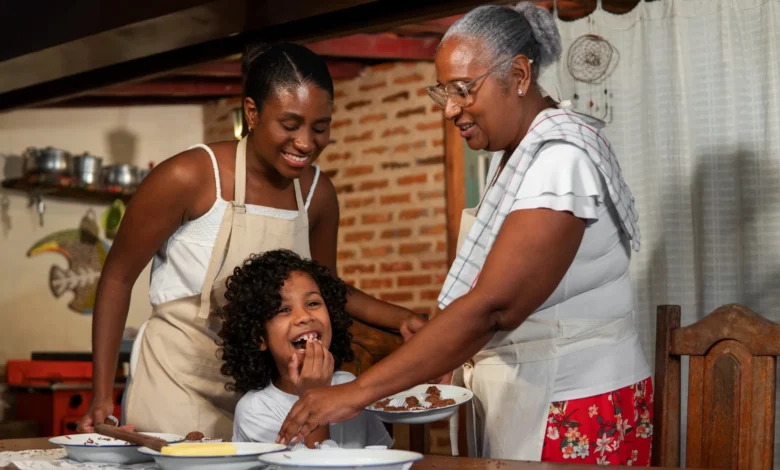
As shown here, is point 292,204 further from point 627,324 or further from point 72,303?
point 72,303

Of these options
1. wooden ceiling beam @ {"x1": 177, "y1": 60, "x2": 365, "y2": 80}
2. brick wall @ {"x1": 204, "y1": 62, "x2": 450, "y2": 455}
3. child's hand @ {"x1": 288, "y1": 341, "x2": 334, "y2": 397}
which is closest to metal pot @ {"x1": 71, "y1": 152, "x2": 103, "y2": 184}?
wooden ceiling beam @ {"x1": 177, "y1": 60, "x2": 365, "y2": 80}

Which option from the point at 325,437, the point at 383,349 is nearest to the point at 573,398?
the point at 325,437

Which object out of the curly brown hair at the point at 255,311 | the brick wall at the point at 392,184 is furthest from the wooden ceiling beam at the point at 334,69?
the curly brown hair at the point at 255,311

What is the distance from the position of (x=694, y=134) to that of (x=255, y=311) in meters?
2.12

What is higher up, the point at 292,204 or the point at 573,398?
the point at 292,204

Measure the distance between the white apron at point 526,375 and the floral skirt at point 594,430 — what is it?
3cm

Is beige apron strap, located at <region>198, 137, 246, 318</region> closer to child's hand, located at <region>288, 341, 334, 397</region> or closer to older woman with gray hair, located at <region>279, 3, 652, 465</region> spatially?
child's hand, located at <region>288, 341, 334, 397</region>

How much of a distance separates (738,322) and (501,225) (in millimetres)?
639

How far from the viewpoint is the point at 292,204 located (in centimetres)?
262

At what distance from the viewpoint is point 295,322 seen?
7.61 feet

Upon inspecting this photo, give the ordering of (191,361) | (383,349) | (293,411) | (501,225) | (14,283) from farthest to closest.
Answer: (14,283) < (383,349) < (191,361) < (501,225) < (293,411)

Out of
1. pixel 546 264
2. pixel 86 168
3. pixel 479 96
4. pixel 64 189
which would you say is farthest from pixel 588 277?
pixel 64 189

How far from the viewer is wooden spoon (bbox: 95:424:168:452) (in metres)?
1.77

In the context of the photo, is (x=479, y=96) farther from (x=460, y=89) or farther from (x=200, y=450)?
(x=200, y=450)
